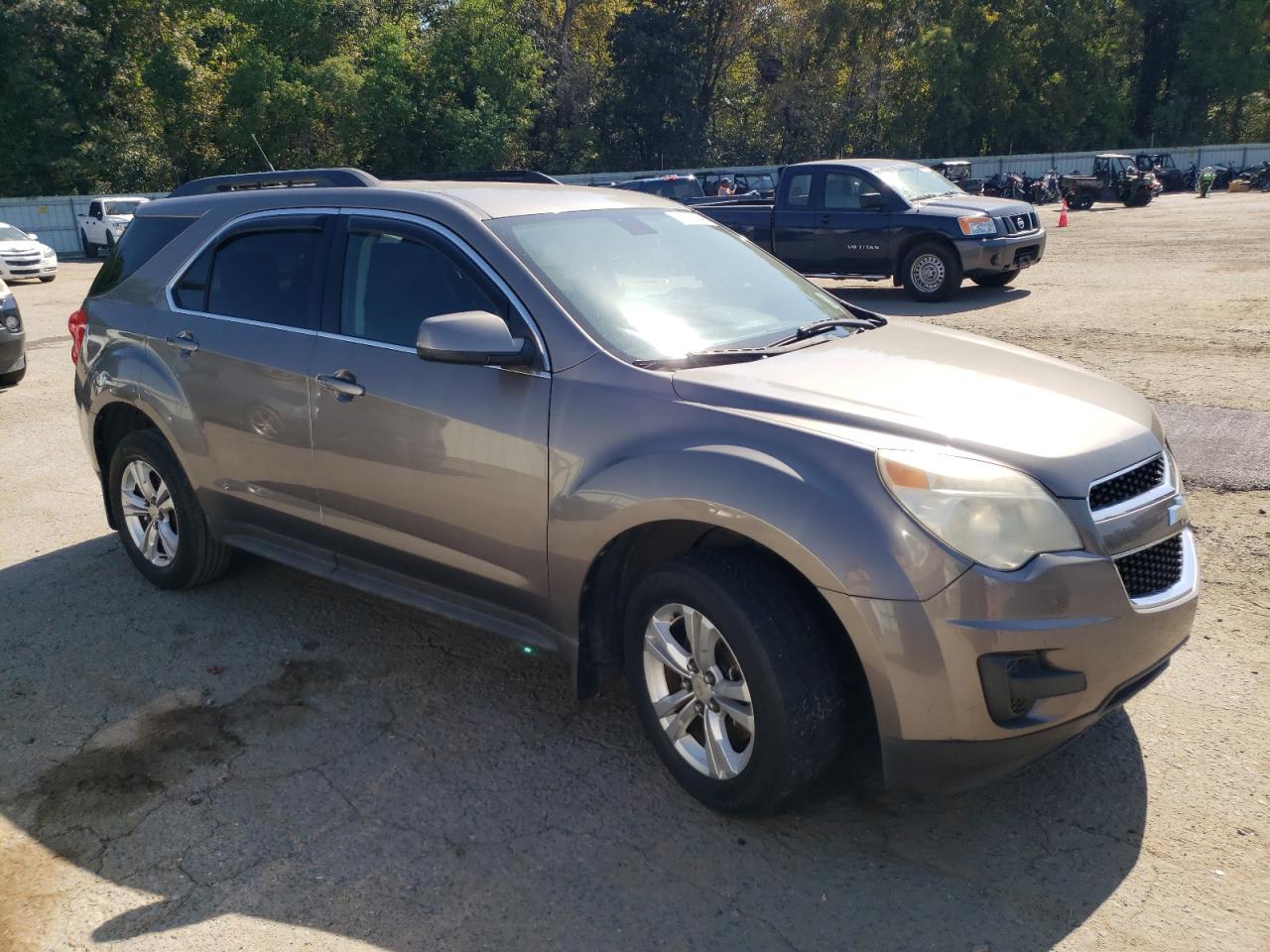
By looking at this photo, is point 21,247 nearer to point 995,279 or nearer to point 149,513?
point 995,279

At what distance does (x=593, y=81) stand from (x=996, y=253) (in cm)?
4242

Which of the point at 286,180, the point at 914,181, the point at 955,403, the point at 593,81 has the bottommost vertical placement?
the point at 955,403

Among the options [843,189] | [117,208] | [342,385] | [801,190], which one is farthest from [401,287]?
[117,208]

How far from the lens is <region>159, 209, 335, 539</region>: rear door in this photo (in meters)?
4.34

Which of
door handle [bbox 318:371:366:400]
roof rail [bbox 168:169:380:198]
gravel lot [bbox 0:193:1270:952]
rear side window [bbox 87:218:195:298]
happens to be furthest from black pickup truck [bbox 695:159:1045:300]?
door handle [bbox 318:371:366:400]

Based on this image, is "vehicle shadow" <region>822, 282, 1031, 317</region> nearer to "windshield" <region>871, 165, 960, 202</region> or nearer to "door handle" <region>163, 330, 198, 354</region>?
"windshield" <region>871, 165, 960, 202</region>

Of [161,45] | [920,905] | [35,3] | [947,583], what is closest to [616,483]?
[947,583]

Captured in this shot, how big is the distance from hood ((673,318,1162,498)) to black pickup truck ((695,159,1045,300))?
10.7m

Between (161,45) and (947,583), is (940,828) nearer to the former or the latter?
(947,583)

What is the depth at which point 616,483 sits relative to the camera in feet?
10.9

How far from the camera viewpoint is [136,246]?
5.27 m

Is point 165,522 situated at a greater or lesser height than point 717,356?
lesser

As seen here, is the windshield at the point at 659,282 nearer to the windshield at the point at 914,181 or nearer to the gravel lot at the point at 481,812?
the gravel lot at the point at 481,812

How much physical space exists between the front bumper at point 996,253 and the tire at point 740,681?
11.7 m
